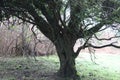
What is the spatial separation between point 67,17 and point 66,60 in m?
1.35

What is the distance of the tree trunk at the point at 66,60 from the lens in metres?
8.61

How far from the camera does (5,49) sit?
14469 mm

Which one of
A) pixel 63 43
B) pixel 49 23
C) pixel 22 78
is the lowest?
pixel 22 78

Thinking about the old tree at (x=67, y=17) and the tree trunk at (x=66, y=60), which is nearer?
the old tree at (x=67, y=17)

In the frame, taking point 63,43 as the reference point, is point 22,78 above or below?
below

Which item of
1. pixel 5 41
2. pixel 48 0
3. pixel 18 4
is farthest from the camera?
pixel 5 41

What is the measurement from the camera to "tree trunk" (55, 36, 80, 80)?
339 inches

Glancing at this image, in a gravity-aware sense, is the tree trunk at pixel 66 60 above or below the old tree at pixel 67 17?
below

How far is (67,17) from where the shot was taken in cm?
807

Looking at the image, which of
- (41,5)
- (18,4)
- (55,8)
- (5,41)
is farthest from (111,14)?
(5,41)

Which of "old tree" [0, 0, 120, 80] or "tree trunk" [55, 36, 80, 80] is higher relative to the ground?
"old tree" [0, 0, 120, 80]

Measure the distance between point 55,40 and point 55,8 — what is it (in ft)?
5.51

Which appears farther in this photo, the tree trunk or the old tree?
the tree trunk

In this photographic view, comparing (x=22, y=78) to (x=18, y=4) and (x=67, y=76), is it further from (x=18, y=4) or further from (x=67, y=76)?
(x=18, y=4)
